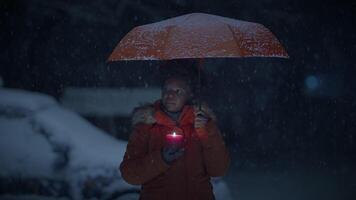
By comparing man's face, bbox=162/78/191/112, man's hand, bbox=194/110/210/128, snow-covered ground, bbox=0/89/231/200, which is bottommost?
snow-covered ground, bbox=0/89/231/200

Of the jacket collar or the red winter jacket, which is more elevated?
the jacket collar

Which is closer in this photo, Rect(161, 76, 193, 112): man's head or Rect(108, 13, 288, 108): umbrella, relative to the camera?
Rect(108, 13, 288, 108): umbrella

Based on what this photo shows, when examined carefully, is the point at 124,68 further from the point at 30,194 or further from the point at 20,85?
the point at 30,194

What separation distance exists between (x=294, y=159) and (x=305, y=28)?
8.66 feet

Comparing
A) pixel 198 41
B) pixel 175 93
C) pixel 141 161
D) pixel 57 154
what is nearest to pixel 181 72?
pixel 175 93

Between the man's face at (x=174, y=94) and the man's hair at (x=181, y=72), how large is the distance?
3 centimetres

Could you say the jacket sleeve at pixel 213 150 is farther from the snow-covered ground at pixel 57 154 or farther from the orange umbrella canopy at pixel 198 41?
the snow-covered ground at pixel 57 154

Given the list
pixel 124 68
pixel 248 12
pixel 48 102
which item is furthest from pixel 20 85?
pixel 248 12

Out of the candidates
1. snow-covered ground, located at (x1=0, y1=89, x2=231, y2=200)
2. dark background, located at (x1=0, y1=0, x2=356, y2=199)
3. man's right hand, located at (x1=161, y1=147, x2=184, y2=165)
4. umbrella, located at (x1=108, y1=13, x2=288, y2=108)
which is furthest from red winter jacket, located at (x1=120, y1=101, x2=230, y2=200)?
dark background, located at (x1=0, y1=0, x2=356, y2=199)

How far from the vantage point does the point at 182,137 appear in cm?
279

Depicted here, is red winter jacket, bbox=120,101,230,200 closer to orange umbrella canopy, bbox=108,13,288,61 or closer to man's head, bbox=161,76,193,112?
man's head, bbox=161,76,193,112

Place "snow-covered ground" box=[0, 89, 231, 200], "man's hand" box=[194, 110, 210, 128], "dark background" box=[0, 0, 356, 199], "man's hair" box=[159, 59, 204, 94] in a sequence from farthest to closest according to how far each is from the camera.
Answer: "dark background" box=[0, 0, 356, 199]
"snow-covered ground" box=[0, 89, 231, 200]
"man's hair" box=[159, 59, 204, 94]
"man's hand" box=[194, 110, 210, 128]

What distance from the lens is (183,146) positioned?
2930 millimetres

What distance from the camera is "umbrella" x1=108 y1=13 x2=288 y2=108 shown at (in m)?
2.87
